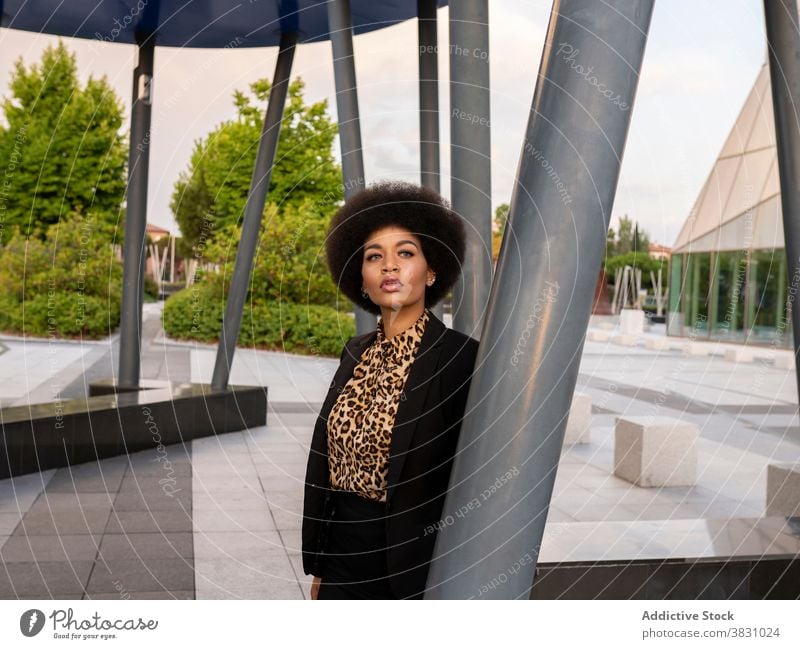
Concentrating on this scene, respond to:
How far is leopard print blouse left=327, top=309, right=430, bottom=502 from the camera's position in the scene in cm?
252

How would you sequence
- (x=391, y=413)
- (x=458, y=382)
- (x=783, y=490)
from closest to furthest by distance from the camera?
(x=458, y=382), (x=391, y=413), (x=783, y=490)

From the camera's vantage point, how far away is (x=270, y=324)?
69.9 ft

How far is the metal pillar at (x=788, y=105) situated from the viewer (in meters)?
4.16

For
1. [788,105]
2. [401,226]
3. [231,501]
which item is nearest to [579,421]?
[231,501]

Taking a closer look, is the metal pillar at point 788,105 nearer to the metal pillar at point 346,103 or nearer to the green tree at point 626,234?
the green tree at point 626,234

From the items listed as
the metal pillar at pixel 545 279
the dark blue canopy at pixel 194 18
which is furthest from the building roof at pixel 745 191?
the metal pillar at pixel 545 279

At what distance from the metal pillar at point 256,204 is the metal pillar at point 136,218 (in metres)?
0.95

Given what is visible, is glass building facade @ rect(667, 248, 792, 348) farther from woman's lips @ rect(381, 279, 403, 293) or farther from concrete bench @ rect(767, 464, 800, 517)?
woman's lips @ rect(381, 279, 403, 293)

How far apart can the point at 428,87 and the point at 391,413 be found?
581 centimetres

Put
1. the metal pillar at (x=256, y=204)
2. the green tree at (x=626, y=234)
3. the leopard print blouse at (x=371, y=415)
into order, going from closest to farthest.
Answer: the leopard print blouse at (x=371, y=415)
the green tree at (x=626, y=234)
the metal pillar at (x=256, y=204)

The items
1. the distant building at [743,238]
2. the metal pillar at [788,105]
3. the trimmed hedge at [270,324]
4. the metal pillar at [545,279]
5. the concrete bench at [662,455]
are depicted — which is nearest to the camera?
the metal pillar at [545,279]

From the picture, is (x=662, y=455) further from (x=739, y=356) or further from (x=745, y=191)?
(x=745, y=191)

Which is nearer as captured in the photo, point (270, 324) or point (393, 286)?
point (393, 286)

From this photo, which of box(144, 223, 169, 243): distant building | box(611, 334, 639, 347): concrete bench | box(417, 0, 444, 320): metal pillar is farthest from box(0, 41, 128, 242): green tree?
box(417, 0, 444, 320): metal pillar
